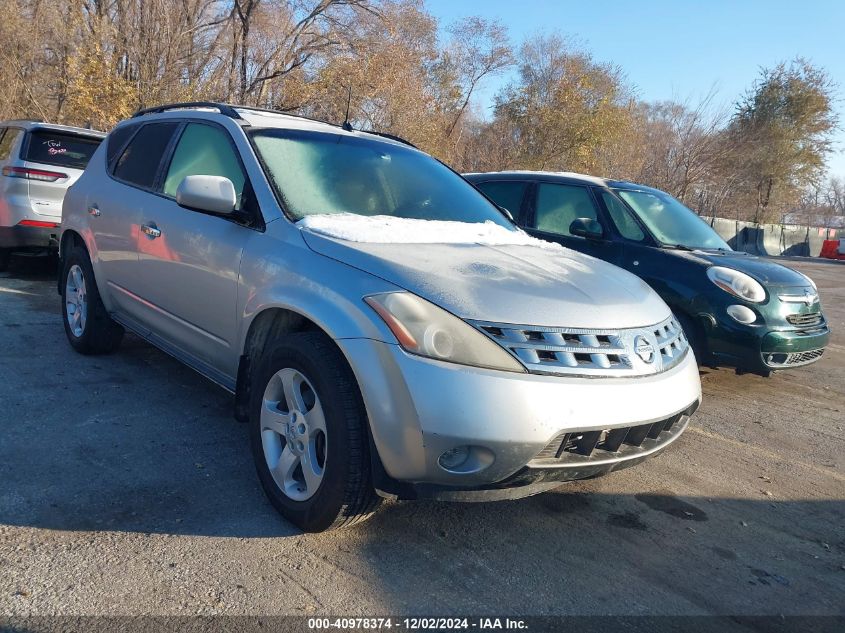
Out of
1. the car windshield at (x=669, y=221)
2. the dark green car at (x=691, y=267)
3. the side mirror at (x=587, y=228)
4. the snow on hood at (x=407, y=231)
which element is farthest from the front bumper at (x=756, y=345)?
the snow on hood at (x=407, y=231)

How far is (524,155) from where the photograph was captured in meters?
31.8

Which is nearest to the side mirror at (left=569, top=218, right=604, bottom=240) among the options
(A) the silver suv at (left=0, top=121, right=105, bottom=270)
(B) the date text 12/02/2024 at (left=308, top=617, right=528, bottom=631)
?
(B) the date text 12/02/2024 at (left=308, top=617, right=528, bottom=631)

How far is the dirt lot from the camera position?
2357 millimetres

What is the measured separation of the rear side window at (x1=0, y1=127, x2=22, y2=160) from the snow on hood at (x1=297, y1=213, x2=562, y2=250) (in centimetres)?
634

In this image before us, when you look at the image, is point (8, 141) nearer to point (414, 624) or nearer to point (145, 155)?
point (145, 155)

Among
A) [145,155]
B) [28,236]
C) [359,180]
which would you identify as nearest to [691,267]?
[359,180]

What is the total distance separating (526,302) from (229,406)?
2.35 meters

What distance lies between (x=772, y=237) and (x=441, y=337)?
111 feet

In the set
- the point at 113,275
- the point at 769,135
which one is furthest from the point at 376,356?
the point at 769,135

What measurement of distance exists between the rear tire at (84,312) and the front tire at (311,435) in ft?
7.87

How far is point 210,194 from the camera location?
3158 mm

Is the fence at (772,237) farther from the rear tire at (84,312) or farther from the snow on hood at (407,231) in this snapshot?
the rear tire at (84,312)

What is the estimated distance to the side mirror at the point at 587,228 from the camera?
5680mm

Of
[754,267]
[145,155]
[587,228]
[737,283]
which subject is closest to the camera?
[145,155]
